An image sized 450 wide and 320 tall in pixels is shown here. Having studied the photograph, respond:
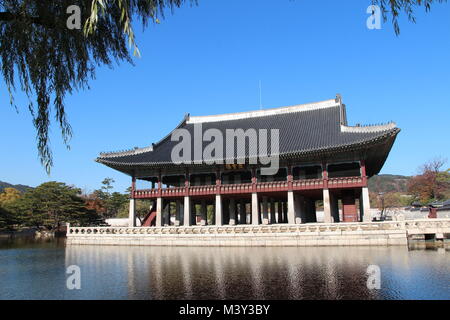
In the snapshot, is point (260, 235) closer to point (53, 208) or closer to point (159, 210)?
point (159, 210)

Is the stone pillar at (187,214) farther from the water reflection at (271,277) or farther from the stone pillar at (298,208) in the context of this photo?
the water reflection at (271,277)

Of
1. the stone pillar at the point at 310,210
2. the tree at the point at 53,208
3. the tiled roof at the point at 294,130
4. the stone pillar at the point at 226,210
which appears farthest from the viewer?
the tree at the point at 53,208

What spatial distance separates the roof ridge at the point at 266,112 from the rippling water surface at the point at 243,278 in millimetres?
21577

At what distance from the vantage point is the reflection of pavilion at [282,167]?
30.0 m

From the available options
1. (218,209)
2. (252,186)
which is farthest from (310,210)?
(218,209)

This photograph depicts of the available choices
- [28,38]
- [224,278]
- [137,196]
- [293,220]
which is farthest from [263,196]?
[28,38]

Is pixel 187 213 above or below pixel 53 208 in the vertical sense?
below

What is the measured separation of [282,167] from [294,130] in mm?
4839

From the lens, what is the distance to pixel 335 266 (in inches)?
621

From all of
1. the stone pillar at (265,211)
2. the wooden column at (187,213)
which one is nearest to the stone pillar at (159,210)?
the wooden column at (187,213)

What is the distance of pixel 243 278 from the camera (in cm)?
1362

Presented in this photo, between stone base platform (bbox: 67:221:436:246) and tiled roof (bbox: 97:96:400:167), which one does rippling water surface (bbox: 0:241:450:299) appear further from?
tiled roof (bbox: 97:96:400:167)

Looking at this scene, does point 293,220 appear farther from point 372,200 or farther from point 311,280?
point 372,200
